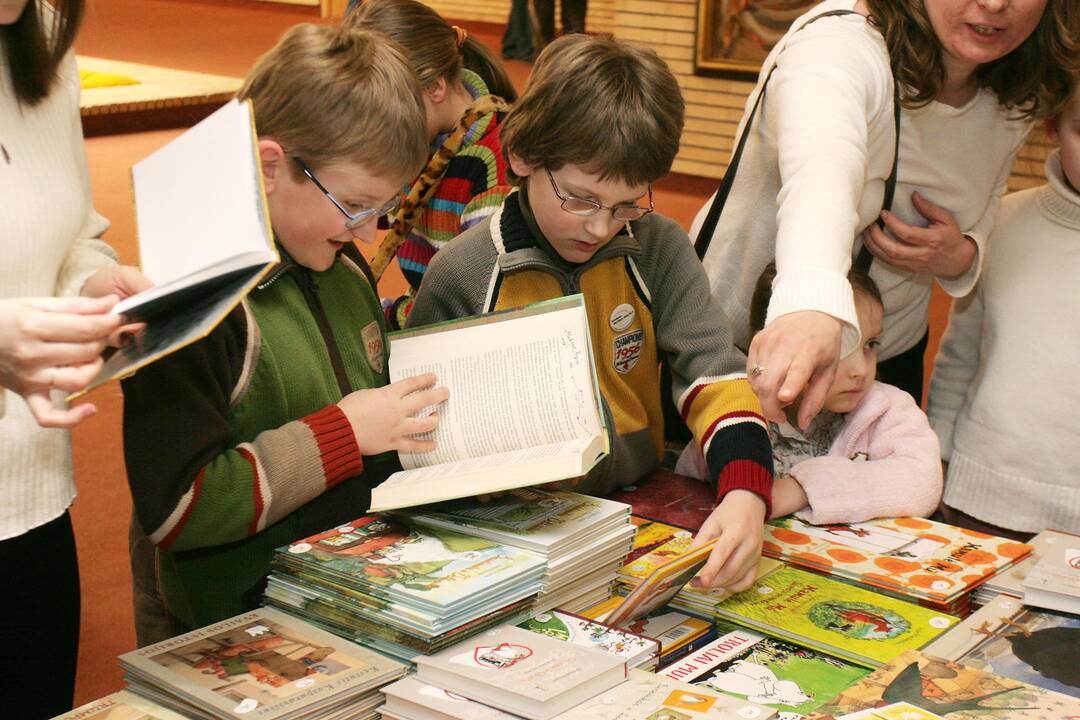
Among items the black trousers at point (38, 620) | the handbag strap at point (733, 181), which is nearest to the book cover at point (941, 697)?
the handbag strap at point (733, 181)

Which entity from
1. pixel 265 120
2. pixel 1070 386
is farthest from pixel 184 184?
pixel 1070 386

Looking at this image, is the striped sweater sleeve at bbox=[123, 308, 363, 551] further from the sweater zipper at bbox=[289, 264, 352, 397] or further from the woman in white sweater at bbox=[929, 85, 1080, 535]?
the woman in white sweater at bbox=[929, 85, 1080, 535]

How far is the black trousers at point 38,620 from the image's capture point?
167 cm

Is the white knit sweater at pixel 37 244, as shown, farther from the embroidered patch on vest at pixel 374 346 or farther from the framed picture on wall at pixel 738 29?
the framed picture on wall at pixel 738 29

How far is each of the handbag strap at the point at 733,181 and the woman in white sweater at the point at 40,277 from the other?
114cm

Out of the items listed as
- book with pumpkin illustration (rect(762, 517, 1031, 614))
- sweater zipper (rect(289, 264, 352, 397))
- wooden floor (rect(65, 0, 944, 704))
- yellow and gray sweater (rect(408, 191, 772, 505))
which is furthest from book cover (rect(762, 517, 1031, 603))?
wooden floor (rect(65, 0, 944, 704))

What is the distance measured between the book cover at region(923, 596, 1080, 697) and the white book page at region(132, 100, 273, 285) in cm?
99

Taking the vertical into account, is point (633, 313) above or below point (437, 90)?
below

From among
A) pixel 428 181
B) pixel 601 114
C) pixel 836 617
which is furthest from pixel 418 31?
pixel 836 617

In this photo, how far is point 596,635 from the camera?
1410 mm

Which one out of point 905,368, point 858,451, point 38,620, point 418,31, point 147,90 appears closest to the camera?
point 38,620

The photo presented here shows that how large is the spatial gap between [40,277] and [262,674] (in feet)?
2.24

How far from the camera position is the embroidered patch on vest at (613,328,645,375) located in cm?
203

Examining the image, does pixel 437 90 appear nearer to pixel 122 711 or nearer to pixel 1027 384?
pixel 1027 384
